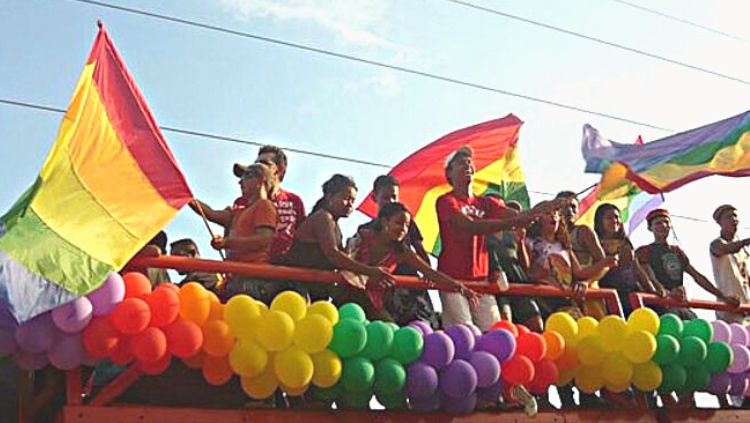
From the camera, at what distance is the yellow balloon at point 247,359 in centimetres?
564

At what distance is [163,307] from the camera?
5.53m

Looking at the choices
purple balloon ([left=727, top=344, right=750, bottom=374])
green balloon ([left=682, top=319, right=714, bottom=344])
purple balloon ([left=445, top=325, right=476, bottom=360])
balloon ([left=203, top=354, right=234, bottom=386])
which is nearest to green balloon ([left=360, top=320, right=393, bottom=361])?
purple balloon ([left=445, top=325, right=476, bottom=360])

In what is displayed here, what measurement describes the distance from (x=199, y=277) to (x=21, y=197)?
4.30 feet

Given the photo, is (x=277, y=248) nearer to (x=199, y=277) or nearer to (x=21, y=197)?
(x=199, y=277)

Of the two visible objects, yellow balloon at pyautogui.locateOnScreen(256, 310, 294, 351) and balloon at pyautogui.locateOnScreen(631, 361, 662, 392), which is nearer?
yellow balloon at pyautogui.locateOnScreen(256, 310, 294, 351)

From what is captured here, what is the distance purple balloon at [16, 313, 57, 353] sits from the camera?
527 centimetres

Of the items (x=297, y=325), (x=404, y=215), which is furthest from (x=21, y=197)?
(x=404, y=215)

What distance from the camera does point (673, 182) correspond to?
8617 mm

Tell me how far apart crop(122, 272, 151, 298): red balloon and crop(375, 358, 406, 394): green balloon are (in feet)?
4.69

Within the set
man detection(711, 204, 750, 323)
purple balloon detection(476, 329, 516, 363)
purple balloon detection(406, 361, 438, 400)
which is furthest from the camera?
man detection(711, 204, 750, 323)

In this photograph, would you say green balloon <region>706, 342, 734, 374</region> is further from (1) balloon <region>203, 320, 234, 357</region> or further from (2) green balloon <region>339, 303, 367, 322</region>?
(1) balloon <region>203, 320, 234, 357</region>

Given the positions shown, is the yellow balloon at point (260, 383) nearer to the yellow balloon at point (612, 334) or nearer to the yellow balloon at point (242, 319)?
the yellow balloon at point (242, 319)

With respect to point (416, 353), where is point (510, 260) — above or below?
above

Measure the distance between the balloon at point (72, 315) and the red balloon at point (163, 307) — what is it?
0.35m
